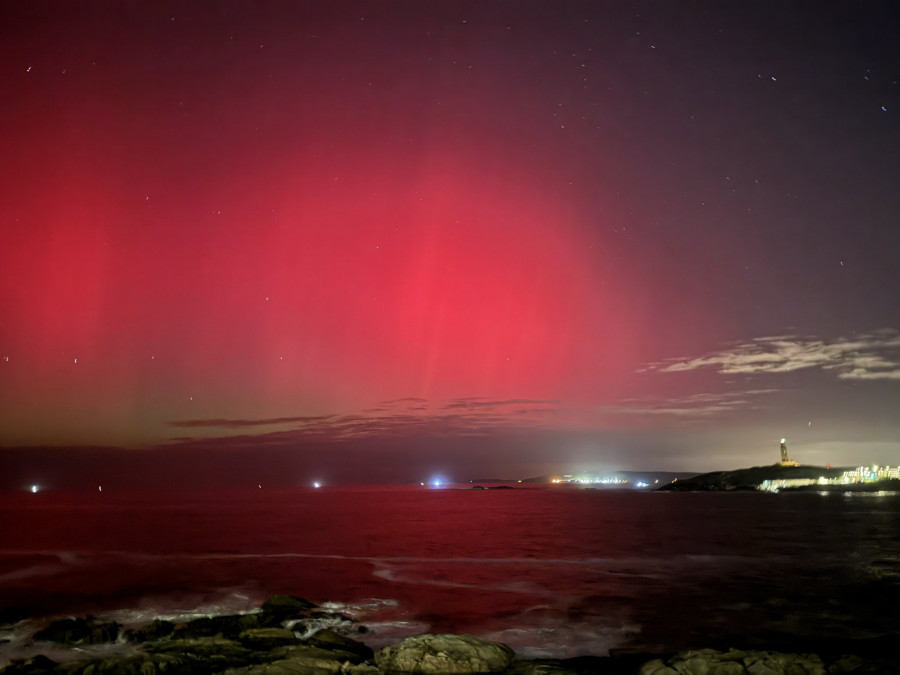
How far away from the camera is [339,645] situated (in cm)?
1859

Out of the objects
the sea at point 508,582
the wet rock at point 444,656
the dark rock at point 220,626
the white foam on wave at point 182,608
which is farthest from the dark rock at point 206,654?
the white foam on wave at point 182,608

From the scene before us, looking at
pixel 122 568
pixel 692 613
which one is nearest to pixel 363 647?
pixel 692 613

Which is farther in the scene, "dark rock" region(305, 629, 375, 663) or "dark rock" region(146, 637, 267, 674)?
"dark rock" region(305, 629, 375, 663)

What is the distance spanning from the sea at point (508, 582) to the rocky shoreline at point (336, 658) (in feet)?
7.16

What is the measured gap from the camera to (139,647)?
63.9 feet

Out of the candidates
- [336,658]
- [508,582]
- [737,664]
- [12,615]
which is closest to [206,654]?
[336,658]

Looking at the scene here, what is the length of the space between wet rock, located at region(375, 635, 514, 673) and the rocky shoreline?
2 centimetres

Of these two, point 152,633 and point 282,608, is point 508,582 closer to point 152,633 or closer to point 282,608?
point 282,608

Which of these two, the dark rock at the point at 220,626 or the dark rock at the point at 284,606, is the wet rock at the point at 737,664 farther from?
the dark rock at the point at 284,606

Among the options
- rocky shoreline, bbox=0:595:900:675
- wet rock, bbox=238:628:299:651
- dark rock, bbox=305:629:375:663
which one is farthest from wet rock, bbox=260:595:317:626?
dark rock, bbox=305:629:375:663

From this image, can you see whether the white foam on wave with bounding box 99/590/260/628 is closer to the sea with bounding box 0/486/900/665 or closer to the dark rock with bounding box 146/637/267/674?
the sea with bounding box 0/486/900/665

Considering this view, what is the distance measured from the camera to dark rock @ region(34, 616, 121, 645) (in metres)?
20.6

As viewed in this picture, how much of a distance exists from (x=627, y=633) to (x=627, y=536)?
43305 mm

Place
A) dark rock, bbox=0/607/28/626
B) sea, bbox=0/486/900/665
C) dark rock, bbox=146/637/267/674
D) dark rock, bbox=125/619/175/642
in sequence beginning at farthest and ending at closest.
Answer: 1. dark rock, bbox=0/607/28/626
2. sea, bbox=0/486/900/665
3. dark rock, bbox=125/619/175/642
4. dark rock, bbox=146/637/267/674
